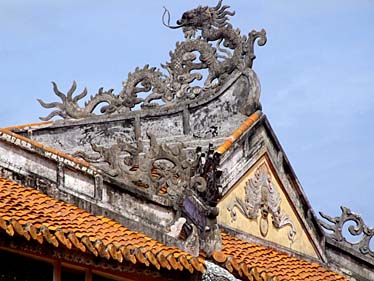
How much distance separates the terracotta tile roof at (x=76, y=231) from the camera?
65.2ft

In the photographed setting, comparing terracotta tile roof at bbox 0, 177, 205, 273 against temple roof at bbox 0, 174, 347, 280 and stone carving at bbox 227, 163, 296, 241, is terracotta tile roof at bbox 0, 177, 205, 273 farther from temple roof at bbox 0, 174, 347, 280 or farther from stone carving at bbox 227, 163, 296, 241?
stone carving at bbox 227, 163, 296, 241

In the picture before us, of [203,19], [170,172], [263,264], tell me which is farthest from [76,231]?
[203,19]

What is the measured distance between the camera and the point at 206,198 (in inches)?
933

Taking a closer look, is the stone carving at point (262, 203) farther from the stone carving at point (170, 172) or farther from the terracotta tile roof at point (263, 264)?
the stone carving at point (170, 172)

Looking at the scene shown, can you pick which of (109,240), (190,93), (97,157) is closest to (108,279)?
(109,240)

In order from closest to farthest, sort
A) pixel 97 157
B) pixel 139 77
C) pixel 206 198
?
pixel 206 198 → pixel 97 157 → pixel 139 77

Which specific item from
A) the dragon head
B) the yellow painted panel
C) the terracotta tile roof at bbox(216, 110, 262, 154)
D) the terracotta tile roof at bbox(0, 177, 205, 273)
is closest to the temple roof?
the terracotta tile roof at bbox(0, 177, 205, 273)

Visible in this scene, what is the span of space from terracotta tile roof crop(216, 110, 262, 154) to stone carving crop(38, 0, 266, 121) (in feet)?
2.46

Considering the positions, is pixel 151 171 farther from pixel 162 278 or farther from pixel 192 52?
pixel 192 52

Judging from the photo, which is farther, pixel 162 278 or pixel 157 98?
pixel 157 98

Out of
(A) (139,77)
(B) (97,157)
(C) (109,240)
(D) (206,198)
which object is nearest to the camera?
(C) (109,240)

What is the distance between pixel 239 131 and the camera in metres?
27.8

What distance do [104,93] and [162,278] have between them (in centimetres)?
814

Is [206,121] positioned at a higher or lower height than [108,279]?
higher
